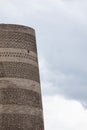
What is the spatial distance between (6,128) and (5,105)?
1240 mm

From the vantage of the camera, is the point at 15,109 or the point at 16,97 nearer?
the point at 15,109

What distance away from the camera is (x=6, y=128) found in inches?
969

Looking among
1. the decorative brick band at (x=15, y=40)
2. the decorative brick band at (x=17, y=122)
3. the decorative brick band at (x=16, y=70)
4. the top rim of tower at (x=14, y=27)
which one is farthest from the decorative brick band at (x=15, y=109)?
the top rim of tower at (x=14, y=27)

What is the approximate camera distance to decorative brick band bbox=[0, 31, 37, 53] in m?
26.2

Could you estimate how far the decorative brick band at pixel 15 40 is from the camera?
85.8ft

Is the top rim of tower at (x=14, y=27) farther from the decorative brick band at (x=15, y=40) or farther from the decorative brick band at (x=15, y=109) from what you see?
the decorative brick band at (x=15, y=109)

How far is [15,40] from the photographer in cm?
2625

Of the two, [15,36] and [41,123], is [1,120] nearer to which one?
[41,123]

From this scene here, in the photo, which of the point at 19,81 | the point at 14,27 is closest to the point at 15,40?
the point at 14,27

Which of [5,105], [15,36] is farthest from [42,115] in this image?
[15,36]

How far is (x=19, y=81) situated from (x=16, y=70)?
25.3 inches

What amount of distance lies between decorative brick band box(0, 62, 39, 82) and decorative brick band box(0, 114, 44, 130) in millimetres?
2198

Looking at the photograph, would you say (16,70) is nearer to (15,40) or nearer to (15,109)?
(15,40)

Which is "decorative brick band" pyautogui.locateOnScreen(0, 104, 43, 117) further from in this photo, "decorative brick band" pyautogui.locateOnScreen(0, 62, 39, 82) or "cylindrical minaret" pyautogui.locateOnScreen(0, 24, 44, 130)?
"decorative brick band" pyautogui.locateOnScreen(0, 62, 39, 82)
